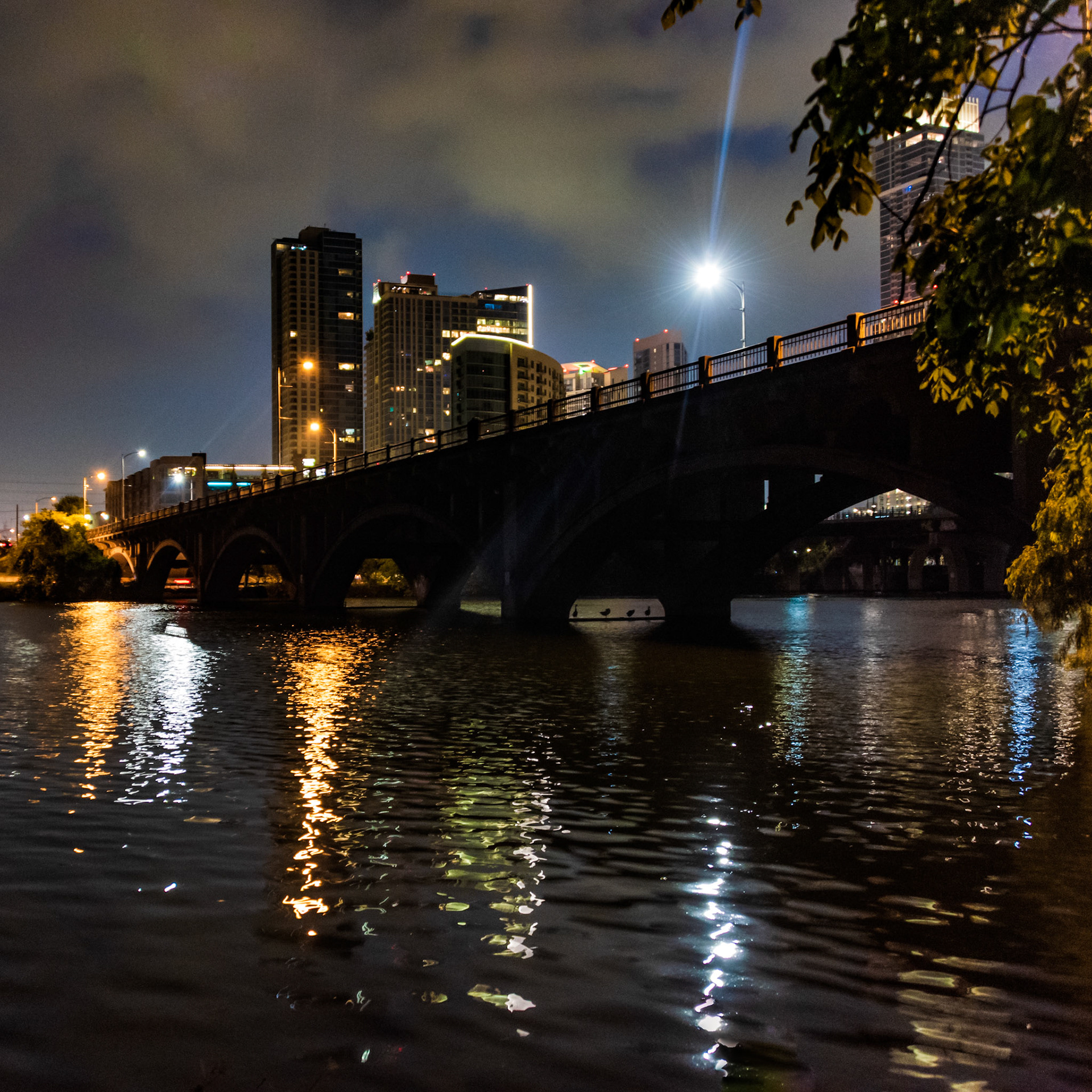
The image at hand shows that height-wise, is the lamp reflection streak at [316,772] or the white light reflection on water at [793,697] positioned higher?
the lamp reflection streak at [316,772]

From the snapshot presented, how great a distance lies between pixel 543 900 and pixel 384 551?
214ft

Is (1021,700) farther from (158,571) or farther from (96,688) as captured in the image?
(158,571)

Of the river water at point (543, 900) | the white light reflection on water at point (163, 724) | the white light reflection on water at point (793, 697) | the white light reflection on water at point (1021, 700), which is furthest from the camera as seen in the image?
the white light reflection on water at point (793, 697)

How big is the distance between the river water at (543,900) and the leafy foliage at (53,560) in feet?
272

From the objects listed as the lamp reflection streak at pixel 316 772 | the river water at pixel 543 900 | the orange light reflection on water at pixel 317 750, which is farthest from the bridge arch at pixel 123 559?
the river water at pixel 543 900

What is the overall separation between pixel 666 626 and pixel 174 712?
3471cm

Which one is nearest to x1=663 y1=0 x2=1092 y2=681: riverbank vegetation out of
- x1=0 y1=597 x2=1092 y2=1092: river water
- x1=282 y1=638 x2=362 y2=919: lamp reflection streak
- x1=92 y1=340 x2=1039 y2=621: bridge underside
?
x1=0 y1=597 x2=1092 y2=1092: river water

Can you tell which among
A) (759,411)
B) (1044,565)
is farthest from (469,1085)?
(759,411)

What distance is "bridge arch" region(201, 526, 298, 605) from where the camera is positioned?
273 feet

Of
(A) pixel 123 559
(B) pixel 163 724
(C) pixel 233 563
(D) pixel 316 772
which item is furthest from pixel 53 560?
(D) pixel 316 772

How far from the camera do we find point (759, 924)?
6.74 meters

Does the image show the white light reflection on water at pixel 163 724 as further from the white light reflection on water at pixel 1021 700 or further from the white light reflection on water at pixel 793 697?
the white light reflection on water at pixel 1021 700

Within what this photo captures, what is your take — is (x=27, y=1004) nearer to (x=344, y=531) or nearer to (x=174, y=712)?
Result: (x=174, y=712)

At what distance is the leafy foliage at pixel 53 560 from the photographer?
92812 mm
